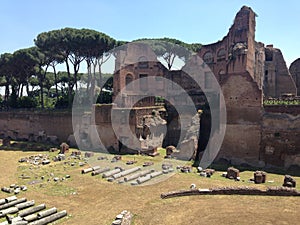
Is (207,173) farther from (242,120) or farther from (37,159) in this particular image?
(37,159)

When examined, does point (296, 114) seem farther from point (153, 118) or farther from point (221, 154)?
point (153, 118)

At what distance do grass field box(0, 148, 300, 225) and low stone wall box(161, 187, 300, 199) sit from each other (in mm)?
264

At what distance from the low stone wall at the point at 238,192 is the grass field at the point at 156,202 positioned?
0.26 m

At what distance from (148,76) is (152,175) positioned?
17.4 meters

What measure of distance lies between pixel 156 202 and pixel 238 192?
3.44m

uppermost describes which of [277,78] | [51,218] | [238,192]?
[277,78]

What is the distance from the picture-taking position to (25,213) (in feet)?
30.9

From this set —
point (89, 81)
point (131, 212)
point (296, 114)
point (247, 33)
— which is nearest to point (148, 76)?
point (89, 81)

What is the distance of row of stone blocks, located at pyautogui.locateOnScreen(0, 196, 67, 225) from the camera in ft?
29.1

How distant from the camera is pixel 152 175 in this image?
14.0m

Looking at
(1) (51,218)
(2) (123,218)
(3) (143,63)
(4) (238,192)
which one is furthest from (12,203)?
(3) (143,63)

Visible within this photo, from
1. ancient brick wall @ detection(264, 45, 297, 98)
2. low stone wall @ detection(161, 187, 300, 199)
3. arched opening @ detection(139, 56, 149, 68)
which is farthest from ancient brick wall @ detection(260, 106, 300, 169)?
arched opening @ detection(139, 56, 149, 68)

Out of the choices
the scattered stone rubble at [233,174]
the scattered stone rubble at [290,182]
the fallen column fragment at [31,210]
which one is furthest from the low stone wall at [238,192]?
the fallen column fragment at [31,210]

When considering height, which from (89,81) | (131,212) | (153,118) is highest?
(89,81)
